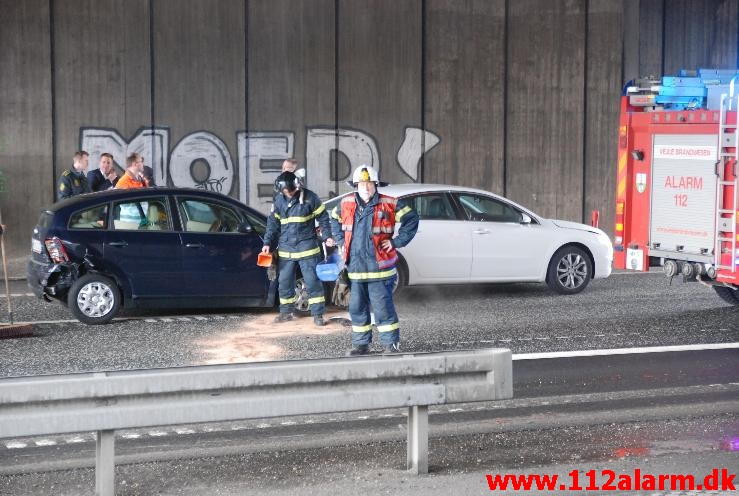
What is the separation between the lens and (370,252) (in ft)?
36.0

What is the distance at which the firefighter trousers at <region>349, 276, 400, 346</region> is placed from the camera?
1102cm

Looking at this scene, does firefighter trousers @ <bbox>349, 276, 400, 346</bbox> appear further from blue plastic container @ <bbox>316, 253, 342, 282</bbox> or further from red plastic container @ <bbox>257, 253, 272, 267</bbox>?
red plastic container @ <bbox>257, 253, 272, 267</bbox>

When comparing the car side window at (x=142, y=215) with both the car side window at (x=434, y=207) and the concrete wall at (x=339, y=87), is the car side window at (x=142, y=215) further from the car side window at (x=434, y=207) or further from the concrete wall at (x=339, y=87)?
the concrete wall at (x=339, y=87)

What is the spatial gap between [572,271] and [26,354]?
A: 7500 mm

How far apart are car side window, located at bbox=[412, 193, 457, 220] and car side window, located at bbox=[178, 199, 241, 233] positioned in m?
2.54

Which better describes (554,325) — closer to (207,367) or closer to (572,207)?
(207,367)

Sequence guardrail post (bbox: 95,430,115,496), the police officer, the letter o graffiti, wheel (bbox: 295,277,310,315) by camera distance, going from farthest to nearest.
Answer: the letter o graffiti
the police officer
wheel (bbox: 295,277,310,315)
guardrail post (bbox: 95,430,115,496)

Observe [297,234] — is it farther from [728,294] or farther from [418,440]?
[418,440]

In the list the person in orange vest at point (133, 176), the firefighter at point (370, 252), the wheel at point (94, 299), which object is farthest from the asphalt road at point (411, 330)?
the person in orange vest at point (133, 176)

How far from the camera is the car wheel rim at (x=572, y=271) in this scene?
16.0m

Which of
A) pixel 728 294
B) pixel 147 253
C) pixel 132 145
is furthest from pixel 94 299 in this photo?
pixel 728 294

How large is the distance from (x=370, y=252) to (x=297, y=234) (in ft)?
7.11

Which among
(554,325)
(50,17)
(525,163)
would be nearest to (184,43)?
(50,17)

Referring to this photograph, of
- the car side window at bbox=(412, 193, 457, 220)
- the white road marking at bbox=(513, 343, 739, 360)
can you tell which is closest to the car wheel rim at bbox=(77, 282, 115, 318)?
the car side window at bbox=(412, 193, 457, 220)
